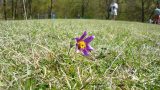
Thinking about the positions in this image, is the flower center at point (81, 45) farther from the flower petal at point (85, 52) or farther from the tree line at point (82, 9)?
the tree line at point (82, 9)

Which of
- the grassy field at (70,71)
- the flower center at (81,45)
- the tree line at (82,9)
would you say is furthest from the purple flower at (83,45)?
the tree line at (82,9)

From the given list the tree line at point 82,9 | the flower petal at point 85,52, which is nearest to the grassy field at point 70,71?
the flower petal at point 85,52

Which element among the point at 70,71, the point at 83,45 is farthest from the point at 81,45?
the point at 70,71

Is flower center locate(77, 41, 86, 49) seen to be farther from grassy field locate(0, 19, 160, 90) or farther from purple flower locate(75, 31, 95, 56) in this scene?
grassy field locate(0, 19, 160, 90)

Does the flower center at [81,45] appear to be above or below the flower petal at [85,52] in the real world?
above

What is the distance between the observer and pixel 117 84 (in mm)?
1807

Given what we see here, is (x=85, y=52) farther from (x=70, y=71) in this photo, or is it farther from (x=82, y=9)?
(x=82, y=9)

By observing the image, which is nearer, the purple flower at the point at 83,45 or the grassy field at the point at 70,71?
the grassy field at the point at 70,71

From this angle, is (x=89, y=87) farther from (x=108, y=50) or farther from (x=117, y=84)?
(x=108, y=50)

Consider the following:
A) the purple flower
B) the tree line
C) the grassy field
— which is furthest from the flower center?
the tree line

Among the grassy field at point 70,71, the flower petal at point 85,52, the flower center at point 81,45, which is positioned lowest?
the grassy field at point 70,71

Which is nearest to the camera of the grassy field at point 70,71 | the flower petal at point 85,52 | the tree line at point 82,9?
the grassy field at point 70,71

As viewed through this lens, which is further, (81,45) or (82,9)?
(82,9)

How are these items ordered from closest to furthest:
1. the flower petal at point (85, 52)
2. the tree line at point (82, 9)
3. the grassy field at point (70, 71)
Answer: the grassy field at point (70, 71), the flower petal at point (85, 52), the tree line at point (82, 9)
